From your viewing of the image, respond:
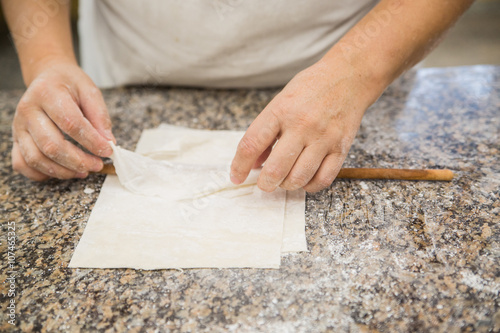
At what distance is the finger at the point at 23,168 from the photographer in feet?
3.41

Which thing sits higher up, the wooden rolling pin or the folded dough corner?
the wooden rolling pin

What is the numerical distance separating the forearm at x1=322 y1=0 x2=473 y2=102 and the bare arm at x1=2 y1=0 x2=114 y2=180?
63cm

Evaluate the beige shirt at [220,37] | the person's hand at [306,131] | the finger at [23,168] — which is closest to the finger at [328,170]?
the person's hand at [306,131]

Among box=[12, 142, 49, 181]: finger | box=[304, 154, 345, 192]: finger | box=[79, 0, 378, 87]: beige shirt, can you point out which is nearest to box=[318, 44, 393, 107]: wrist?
box=[304, 154, 345, 192]: finger

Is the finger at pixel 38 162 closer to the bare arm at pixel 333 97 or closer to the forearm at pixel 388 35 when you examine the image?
the bare arm at pixel 333 97

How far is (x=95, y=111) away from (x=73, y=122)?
0.09 metres

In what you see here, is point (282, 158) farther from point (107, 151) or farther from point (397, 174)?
point (107, 151)

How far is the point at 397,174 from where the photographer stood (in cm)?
100

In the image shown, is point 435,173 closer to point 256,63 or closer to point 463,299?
point 463,299

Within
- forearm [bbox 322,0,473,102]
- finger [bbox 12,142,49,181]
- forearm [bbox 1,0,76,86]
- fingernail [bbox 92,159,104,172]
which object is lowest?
finger [bbox 12,142,49,181]

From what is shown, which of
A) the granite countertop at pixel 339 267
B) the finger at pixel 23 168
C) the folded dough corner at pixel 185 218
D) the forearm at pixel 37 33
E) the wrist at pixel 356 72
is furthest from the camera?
the forearm at pixel 37 33

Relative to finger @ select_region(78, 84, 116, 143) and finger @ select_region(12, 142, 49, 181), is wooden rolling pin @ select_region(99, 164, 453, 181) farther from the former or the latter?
finger @ select_region(12, 142, 49, 181)

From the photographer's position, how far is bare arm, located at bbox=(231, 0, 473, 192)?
889mm

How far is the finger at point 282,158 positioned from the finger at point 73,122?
1.41ft
